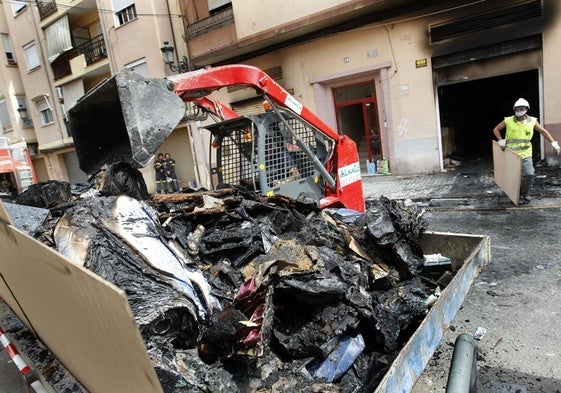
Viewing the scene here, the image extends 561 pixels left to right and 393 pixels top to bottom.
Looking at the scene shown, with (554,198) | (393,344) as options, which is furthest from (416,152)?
(393,344)

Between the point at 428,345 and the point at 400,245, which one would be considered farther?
the point at 400,245

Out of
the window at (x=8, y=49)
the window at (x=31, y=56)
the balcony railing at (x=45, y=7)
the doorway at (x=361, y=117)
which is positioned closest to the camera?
the doorway at (x=361, y=117)

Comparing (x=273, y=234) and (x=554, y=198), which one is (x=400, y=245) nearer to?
(x=273, y=234)

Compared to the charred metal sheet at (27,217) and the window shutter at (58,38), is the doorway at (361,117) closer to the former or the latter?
the charred metal sheet at (27,217)

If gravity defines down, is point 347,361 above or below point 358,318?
below

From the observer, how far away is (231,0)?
38.5ft

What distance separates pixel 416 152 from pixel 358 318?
846 centimetres

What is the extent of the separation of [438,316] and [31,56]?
939 inches

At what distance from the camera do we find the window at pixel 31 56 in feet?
62.9

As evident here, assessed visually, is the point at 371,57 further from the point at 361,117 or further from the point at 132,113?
the point at 132,113

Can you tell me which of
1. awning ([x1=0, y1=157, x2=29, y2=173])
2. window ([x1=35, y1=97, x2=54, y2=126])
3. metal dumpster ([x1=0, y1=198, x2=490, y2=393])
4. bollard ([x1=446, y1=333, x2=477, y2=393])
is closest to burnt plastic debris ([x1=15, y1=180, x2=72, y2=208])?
metal dumpster ([x1=0, y1=198, x2=490, y2=393])

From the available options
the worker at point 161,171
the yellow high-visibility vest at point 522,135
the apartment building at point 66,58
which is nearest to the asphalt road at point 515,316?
the yellow high-visibility vest at point 522,135

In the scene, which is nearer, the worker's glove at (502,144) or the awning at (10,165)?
the worker's glove at (502,144)

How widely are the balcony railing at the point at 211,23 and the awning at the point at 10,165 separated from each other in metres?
7.93
